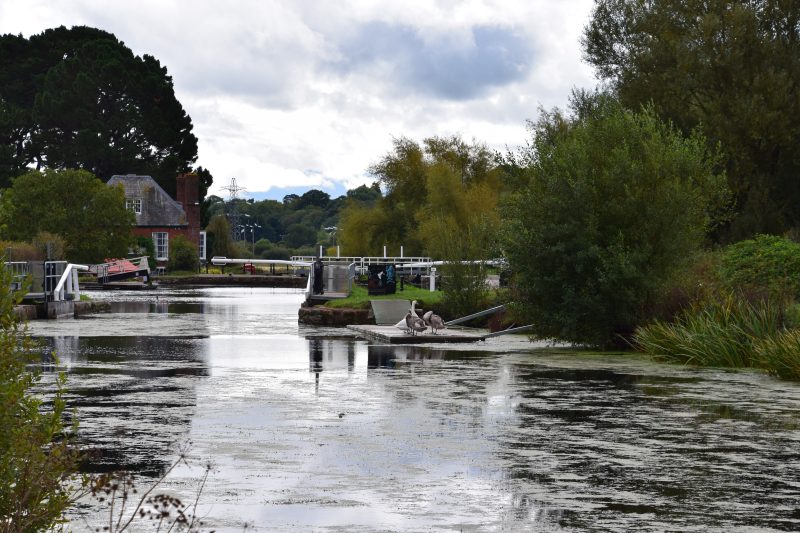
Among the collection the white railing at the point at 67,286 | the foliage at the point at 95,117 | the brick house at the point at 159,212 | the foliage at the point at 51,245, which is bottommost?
the white railing at the point at 67,286

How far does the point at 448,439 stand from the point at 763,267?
69.5 ft

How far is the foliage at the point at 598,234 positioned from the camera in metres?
29.6

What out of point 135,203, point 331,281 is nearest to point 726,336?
point 331,281

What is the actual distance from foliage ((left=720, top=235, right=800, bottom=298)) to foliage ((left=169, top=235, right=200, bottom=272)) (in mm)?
68165

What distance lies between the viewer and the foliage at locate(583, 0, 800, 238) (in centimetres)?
4712

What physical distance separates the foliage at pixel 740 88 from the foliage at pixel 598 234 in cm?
1613

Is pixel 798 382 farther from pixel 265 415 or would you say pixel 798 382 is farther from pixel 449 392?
pixel 265 415

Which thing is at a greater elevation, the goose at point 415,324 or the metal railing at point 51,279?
the metal railing at point 51,279

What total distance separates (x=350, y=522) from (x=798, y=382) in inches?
555

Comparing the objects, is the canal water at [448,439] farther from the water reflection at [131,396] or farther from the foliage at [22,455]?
the foliage at [22,455]

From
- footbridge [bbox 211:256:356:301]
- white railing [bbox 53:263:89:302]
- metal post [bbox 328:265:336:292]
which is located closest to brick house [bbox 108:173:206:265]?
white railing [bbox 53:263:89:302]

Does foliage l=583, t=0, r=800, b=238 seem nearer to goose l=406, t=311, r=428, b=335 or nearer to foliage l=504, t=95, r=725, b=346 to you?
foliage l=504, t=95, r=725, b=346

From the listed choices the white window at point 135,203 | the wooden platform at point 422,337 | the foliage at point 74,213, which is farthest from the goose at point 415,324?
the white window at point 135,203

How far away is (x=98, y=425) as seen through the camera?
51.3 feet
